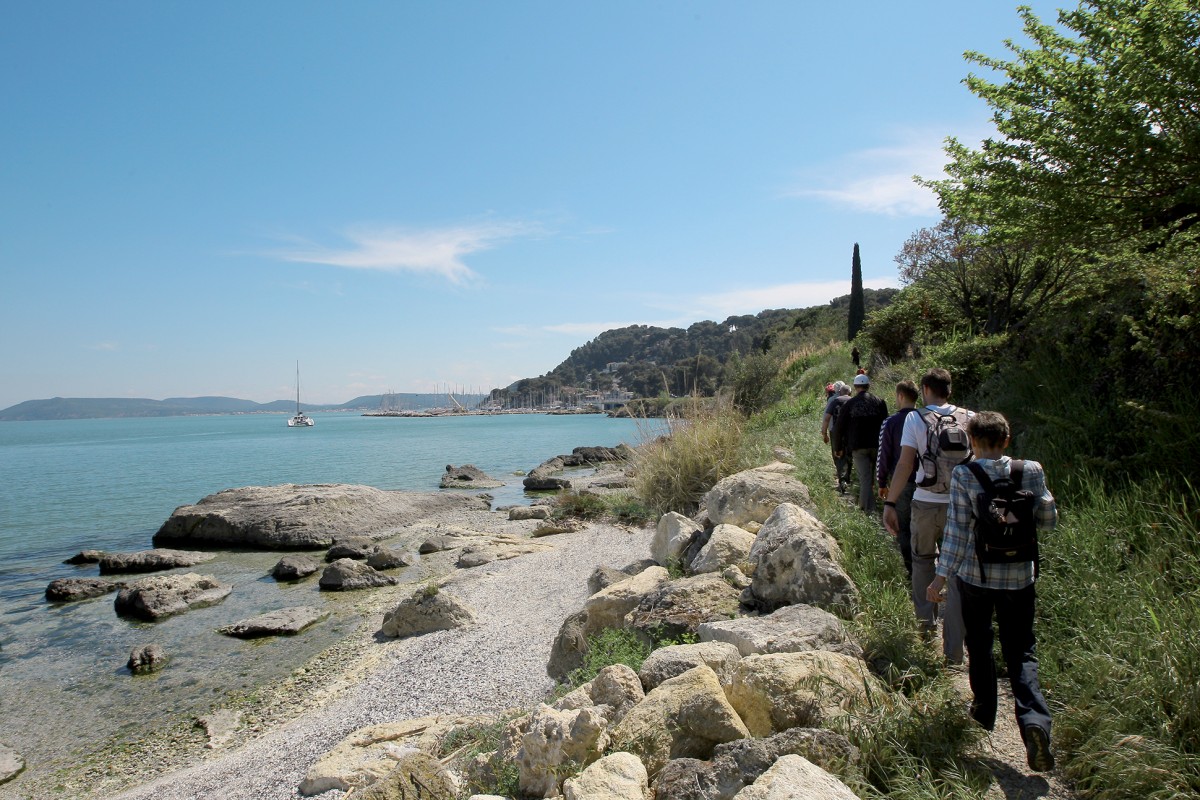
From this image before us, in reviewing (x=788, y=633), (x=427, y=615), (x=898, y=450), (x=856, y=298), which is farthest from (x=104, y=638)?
(x=856, y=298)

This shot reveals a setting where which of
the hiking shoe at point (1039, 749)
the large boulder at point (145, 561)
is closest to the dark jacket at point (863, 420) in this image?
the hiking shoe at point (1039, 749)

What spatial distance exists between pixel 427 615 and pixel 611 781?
7648 millimetres

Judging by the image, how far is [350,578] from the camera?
1415 centimetres

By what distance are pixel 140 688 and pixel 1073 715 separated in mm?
11022

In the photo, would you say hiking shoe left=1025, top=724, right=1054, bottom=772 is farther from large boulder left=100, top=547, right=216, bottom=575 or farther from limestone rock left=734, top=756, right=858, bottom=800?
large boulder left=100, top=547, right=216, bottom=575

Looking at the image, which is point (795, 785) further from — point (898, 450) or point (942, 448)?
point (898, 450)

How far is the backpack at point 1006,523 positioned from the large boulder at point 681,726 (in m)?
1.66

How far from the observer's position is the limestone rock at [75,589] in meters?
14.2

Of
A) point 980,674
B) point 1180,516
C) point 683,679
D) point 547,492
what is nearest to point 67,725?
point 683,679

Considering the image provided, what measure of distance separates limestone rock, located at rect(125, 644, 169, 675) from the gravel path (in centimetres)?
335

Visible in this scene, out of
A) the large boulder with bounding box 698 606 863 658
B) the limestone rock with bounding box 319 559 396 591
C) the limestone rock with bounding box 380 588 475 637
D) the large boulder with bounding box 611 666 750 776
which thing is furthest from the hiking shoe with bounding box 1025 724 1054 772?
the limestone rock with bounding box 319 559 396 591

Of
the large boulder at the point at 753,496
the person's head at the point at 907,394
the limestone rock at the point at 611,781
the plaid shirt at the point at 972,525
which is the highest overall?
the person's head at the point at 907,394

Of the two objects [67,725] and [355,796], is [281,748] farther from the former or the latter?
[67,725]

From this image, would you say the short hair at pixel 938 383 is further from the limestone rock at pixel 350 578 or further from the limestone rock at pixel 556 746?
the limestone rock at pixel 350 578
